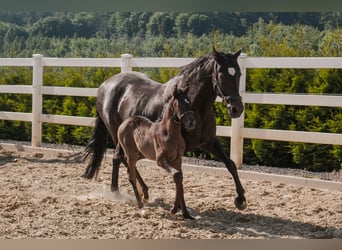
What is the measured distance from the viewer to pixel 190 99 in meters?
3.61

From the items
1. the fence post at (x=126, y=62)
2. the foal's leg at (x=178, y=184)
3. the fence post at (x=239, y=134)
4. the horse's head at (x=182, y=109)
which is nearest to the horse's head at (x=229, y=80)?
the horse's head at (x=182, y=109)

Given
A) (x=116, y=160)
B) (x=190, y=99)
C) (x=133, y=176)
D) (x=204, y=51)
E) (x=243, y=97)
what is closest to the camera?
(x=190, y=99)

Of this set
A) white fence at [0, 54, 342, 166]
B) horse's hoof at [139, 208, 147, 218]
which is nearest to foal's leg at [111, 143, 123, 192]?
horse's hoof at [139, 208, 147, 218]

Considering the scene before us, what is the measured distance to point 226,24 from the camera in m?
8.06

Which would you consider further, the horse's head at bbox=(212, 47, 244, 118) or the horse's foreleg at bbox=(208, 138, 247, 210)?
the horse's foreleg at bbox=(208, 138, 247, 210)

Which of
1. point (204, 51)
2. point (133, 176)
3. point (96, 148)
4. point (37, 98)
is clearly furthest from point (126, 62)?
point (133, 176)

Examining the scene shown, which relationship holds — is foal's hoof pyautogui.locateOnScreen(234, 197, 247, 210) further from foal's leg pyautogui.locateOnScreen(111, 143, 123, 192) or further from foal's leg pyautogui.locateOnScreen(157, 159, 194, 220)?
foal's leg pyautogui.locateOnScreen(111, 143, 123, 192)

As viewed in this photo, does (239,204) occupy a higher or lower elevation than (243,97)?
lower

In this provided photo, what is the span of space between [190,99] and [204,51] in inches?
131

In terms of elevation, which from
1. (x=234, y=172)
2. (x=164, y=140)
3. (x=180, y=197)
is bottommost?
(x=180, y=197)

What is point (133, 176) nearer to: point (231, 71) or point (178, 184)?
point (178, 184)

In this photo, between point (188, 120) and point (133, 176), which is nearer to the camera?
point (188, 120)

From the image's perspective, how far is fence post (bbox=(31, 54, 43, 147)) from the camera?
6.64m

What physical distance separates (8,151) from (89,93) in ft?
4.21
